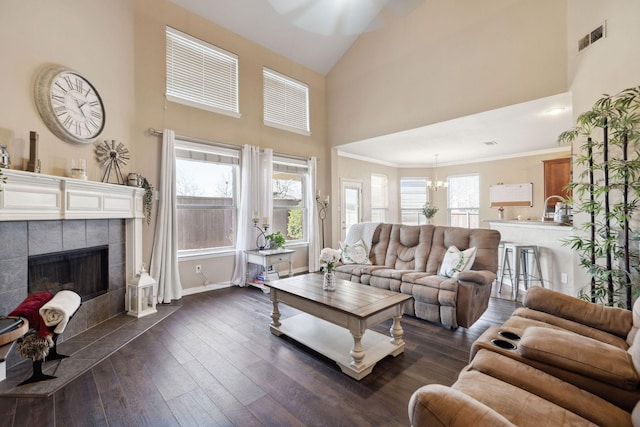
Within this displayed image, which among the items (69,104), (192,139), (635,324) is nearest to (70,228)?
(69,104)

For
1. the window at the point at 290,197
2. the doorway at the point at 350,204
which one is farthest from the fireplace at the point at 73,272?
the doorway at the point at 350,204

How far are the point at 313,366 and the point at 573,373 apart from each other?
166cm

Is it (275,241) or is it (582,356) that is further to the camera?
(275,241)

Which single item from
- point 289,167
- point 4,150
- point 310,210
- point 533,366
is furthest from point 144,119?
point 533,366

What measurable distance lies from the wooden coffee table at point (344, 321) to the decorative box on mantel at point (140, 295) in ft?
5.51

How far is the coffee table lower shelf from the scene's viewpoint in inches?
86.0

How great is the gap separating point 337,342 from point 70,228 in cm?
287

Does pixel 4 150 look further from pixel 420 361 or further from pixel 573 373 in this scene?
pixel 573 373

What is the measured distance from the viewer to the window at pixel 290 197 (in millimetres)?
5531

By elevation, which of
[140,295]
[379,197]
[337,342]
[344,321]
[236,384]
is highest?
[379,197]

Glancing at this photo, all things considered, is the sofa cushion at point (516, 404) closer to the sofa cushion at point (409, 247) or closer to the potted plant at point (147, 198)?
the sofa cushion at point (409, 247)

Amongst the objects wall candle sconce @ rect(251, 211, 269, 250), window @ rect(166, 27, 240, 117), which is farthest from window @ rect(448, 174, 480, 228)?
window @ rect(166, 27, 240, 117)

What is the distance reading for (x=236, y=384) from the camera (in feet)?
6.77

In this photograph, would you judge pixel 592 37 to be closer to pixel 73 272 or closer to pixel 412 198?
pixel 412 198
